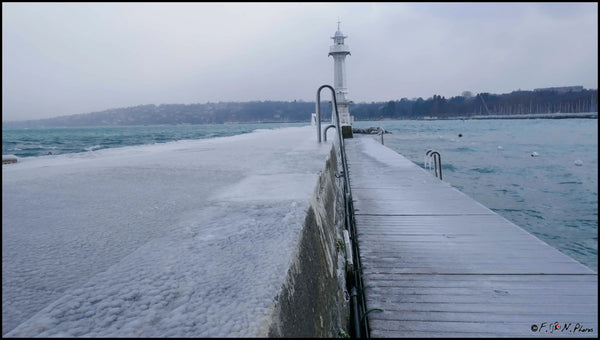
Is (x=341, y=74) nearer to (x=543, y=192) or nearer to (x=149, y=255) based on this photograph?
(x=543, y=192)

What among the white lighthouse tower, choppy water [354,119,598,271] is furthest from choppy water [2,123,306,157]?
choppy water [354,119,598,271]

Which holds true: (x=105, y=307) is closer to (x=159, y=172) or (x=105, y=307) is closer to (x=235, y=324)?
(x=235, y=324)

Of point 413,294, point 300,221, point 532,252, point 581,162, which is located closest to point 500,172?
point 581,162

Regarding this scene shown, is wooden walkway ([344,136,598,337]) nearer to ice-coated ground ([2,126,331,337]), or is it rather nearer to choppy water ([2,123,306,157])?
ice-coated ground ([2,126,331,337])

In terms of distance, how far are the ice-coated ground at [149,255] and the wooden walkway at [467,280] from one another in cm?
130

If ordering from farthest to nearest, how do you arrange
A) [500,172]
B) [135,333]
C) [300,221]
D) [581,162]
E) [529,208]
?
[581,162], [500,172], [529,208], [300,221], [135,333]

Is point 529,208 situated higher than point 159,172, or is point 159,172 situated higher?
point 159,172

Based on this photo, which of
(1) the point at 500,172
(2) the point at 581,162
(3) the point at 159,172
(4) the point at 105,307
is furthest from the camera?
(2) the point at 581,162

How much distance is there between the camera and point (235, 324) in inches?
46.2

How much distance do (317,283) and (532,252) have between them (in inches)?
134

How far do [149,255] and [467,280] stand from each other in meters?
3.05

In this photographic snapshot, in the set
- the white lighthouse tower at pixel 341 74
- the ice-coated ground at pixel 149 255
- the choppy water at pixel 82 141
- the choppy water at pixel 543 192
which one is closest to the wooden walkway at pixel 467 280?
the ice-coated ground at pixel 149 255

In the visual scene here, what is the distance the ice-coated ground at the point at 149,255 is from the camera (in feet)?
3.98

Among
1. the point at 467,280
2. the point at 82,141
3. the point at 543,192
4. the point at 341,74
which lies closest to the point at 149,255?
the point at 467,280
